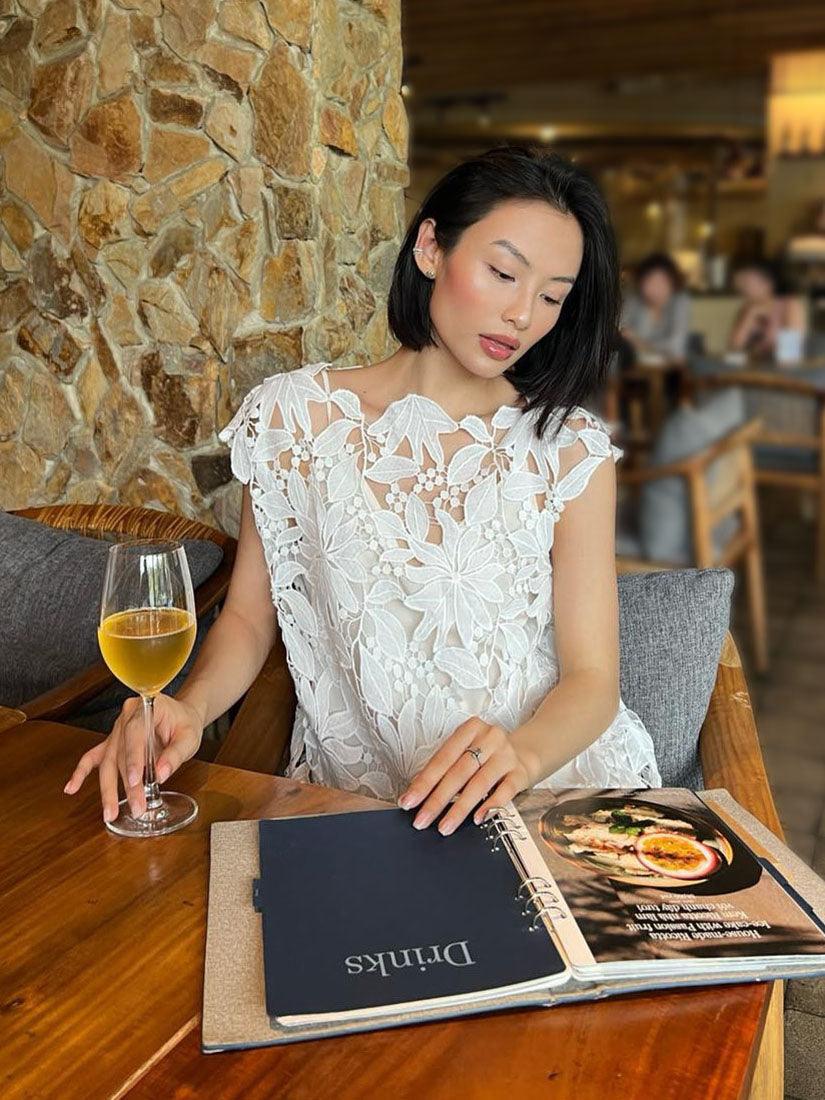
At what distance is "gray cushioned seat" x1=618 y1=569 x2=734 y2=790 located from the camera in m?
1.61

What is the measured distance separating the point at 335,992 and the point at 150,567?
1.39 ft

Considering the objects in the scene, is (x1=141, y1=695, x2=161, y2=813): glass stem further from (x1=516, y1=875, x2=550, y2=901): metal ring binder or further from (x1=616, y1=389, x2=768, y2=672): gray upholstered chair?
(x1=616, y1=389, x2=768, y2=672): gray upholstered chair

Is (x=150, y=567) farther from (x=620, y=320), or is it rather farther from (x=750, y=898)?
(x=620, y=320)

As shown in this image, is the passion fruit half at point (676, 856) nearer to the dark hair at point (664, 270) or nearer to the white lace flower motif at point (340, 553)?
the white lace flower motif at point (340, 553)

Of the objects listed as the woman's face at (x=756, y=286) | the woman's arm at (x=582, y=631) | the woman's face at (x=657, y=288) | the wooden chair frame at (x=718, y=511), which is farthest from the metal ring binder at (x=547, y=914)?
the woman's face at (x=657, y=288)

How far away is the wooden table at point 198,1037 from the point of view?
2.13 ft

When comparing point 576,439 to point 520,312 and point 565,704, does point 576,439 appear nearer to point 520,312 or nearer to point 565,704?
point 520,312

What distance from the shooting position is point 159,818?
0.98 m

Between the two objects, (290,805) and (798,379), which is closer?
(290,805)

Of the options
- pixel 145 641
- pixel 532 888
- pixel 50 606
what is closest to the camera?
pixel 532 888

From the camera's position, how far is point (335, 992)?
71cm

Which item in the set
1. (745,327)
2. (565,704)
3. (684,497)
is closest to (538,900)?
(565,704)

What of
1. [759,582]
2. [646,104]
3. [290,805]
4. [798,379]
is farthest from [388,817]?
[646,104]

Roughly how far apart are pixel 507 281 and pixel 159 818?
80 cm
